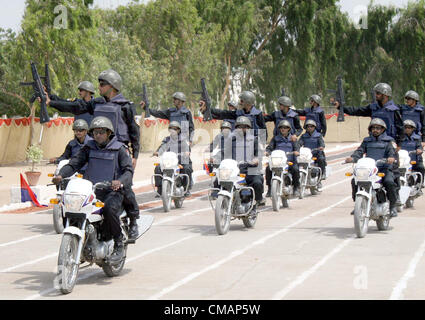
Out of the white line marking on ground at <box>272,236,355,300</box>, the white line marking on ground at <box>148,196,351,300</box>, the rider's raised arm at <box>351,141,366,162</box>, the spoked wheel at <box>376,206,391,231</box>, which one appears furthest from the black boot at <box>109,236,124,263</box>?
the spoked wheel at <box>376,206,391,231</box>

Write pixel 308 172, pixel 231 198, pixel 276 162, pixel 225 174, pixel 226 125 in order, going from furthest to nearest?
pixel 308 172
pixel 226 125
pixel 276 162
pixel 225 174
pixel 231 198

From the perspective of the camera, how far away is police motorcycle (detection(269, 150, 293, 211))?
56.1 ft

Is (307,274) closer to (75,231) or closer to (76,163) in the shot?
(75,231)

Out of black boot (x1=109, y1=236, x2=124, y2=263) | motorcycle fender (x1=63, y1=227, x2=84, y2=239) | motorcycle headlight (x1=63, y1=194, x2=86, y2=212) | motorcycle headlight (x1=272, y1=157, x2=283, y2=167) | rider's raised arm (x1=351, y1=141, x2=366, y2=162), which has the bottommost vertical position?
black boot (x1=109, y1=236, x2=124, y2=263)

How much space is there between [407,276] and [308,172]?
35.7 feet

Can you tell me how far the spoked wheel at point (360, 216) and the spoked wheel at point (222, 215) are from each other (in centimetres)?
199

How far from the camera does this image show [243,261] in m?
11.2

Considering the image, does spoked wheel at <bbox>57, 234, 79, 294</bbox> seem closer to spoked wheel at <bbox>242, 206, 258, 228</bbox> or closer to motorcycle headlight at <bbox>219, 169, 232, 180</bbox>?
motorcycle headlight at <bbox>219, 169, 232, 180</bbox>

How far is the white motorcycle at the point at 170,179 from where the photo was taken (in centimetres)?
1747

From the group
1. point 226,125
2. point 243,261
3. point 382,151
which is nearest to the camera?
point 243,261

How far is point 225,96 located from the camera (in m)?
64.4

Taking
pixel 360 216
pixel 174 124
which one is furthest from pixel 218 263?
pixel 174 124

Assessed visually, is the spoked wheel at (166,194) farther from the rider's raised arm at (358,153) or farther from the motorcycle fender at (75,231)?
the motorcycle fender at (75,231)
